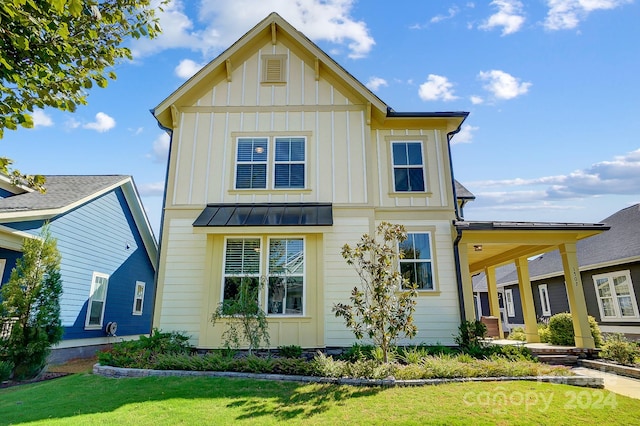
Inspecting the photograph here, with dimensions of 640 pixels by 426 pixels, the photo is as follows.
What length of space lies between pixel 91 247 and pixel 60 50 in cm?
987

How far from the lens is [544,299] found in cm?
1859

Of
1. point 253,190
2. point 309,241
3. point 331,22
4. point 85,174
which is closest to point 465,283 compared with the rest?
point 309,241

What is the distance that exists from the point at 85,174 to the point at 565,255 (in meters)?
18.0

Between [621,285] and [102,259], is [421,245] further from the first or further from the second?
[102,259]

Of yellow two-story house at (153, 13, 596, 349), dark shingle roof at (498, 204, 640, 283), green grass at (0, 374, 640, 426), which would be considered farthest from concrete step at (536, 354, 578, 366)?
dark shingle roof at (498, 204, 640, 283)

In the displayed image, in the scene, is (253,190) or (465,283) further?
(253,190)

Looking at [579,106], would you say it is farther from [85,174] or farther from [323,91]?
[85,174]

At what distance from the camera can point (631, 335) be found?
13.2 meters

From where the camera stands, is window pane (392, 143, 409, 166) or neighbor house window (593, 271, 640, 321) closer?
window pane (392, 143, 409, 166)

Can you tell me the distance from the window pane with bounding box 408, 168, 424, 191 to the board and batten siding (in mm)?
10794

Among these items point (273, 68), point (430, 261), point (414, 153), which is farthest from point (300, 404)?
point (273, 68)

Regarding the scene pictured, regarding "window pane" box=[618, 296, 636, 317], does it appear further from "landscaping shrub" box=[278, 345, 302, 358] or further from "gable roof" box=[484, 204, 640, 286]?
"landscaping shrub" box=[278, 345, 302, 358]

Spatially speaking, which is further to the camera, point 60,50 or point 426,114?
point 426,114

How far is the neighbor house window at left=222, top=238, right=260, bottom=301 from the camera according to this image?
30.4ft
